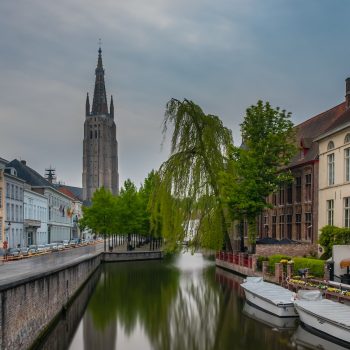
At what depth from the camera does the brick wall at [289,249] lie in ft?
115

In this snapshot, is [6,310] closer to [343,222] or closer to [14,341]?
[14,341]

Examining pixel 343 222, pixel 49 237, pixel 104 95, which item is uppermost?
pixel 104 95

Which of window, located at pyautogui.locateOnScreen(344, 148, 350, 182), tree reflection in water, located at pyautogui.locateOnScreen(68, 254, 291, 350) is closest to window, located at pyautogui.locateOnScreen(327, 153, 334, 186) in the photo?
window, located at pyautogui.locateOnScreen(344, 148, 350, 182)

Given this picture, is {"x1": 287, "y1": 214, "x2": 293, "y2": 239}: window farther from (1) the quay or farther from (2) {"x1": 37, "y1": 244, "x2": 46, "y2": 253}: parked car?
(1) the quay

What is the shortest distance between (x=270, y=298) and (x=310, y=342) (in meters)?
4.43

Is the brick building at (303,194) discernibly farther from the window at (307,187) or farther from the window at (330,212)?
the window at (330,212)

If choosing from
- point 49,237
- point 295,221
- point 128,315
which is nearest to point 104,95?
point 49,237

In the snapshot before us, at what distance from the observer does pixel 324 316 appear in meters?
16.7

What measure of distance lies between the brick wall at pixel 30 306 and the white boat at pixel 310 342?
8.40m

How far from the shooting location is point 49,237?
2992 inches

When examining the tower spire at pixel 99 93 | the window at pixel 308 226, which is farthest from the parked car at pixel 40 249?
the tower spire at pixel 99 93

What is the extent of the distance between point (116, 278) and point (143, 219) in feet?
76.8

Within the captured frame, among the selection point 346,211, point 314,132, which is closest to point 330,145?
point 346,211

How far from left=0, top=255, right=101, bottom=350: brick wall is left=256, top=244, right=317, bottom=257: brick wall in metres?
17.3
